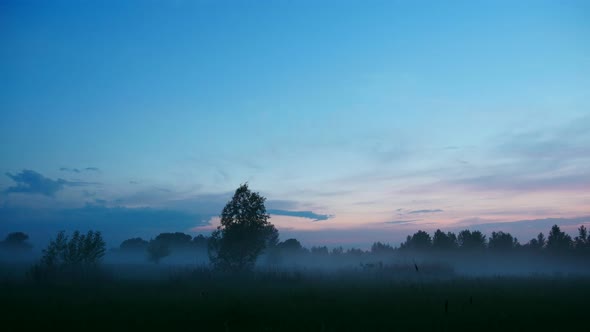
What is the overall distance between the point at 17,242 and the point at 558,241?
194313 millimetres

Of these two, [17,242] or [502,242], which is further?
[17,242]

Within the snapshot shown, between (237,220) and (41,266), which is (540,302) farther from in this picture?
(41,266)

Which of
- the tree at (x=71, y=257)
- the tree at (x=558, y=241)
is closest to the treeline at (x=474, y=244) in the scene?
the tree at (x=558, y=241)

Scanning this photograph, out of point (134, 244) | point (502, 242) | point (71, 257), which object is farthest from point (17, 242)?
point (502, 242)

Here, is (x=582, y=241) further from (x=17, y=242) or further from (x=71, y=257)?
(x=17, y=242)

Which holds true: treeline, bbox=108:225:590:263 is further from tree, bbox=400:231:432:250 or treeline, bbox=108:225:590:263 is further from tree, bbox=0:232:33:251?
tree, bbox=0:232:33:251

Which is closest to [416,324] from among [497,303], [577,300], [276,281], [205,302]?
[497,303]

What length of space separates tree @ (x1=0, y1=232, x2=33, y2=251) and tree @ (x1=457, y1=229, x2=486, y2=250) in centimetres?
17183

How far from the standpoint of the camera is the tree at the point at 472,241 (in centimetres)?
10610

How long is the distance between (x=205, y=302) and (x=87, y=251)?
2375 cm

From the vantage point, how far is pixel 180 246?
16800 cm

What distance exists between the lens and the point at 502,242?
10769 centimetres

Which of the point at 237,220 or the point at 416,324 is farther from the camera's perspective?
the point at 237,220

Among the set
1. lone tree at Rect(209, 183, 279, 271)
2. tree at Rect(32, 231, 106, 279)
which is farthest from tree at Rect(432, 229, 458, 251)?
tree at Rect(32, 231, 106, 279)
